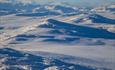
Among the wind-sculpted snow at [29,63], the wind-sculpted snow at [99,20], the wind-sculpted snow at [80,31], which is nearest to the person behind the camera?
the wind-sculpted snow at [29,63]

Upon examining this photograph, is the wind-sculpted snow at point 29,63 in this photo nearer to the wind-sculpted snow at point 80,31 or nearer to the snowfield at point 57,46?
the snowfield at point 57,46

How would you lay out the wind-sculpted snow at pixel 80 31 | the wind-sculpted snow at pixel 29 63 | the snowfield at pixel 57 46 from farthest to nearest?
the wind-sculpted snow at pixel 80 31 < the snowfield at pixel 57 46 < the wind-sculpted snow at pixel 29 63

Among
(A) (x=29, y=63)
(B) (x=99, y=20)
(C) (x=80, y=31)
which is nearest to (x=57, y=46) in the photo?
(A) (x=29, y=63)

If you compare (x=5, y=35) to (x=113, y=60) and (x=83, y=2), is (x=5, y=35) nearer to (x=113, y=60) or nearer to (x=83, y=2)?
(x=113, y=60)

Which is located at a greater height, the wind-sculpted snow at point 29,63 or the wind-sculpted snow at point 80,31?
the wind-sculpted snow at point 80,31

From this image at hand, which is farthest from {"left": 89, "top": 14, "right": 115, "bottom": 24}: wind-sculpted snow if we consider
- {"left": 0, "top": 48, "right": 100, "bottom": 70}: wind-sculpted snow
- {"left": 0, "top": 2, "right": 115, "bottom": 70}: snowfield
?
{"left": 0, "top": 48, "right": 100, "bottom": 70}: wind-sculpted snow

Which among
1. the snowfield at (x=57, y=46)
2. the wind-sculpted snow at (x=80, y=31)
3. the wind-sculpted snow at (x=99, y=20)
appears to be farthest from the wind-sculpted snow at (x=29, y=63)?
the wind-sculpted snow at (x=99, y=20)

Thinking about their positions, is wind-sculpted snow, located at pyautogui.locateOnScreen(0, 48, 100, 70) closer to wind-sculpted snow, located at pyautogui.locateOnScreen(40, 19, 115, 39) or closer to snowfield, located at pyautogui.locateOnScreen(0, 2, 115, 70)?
snowfield, located at pyautogui.locateOnScreen(0, 2, 115, 70)

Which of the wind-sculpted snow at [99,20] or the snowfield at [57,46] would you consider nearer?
the snowfield at [57,46]

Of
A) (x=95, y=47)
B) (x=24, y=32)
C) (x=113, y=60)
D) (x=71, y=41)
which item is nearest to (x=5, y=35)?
(x=24, y=32)
